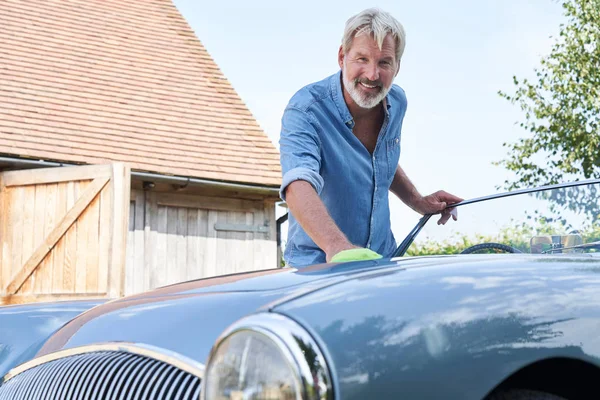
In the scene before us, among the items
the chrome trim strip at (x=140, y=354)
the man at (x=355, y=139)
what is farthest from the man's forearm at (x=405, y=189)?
the chrome trim strip at (x=140, y=354)

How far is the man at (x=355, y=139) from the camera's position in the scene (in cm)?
328

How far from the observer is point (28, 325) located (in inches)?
115

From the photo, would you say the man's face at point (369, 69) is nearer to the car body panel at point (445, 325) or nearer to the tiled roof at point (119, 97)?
the car body panel at point (445, 325)

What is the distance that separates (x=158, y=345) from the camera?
6.12 feet

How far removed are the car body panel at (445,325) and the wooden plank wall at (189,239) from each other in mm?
9788

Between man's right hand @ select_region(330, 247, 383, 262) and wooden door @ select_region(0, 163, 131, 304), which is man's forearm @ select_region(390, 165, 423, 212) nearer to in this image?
man's right hand @ select_region(330, 247, 383, 262)

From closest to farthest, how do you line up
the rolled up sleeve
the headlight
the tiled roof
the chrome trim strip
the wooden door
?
the headlight, the chrome trim strip, the rolled up sleeve, the wooden door, the tiled roof

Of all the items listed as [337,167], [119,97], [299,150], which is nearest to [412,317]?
[299,150]

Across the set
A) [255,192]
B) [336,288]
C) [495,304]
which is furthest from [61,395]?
[255,192]

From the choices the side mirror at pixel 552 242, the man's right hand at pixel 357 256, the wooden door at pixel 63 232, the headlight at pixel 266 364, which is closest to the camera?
the headlight at pixel 266 364

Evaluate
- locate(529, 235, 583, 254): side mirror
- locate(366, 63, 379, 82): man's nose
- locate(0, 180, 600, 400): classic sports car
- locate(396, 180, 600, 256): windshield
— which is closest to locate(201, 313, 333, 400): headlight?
locate(0, 180, 600, 400): classic sports car

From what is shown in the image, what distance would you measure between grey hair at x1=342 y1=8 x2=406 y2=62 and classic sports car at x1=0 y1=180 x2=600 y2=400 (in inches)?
49.4

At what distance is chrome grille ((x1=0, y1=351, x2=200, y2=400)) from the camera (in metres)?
1.76

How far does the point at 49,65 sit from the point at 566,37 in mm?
13696
